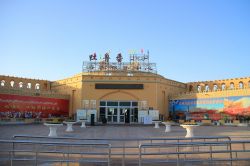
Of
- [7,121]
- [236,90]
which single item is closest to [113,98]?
[7,121]

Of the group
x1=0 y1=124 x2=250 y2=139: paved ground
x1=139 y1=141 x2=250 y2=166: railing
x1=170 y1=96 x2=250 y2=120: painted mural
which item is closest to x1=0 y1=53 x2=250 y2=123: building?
x1=170 y1=96 x2=250 y2=120: painted mural

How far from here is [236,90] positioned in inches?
1212

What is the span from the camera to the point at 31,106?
32719mm

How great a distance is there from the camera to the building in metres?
31.6

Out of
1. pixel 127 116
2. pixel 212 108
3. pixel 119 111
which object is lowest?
pixel 127 116

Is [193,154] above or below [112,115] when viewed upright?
below

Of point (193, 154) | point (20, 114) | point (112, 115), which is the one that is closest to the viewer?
point (193, 154)

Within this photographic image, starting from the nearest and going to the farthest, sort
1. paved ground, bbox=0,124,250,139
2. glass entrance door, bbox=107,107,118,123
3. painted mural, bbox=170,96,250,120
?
1. paved ground, bbox=0,124,250,139
2. painted mural, bbox=170,96,250,120
3. glass entrance door, bbox=107,107,118,123

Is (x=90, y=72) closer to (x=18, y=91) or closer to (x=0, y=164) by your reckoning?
(x=18, y=91)

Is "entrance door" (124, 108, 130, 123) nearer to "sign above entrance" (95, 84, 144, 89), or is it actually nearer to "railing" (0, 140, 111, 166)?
"sign above entrance" (95, 84, 144, 89)

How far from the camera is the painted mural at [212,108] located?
29.9 m

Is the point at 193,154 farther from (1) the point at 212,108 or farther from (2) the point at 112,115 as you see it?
(2) the point at 112,115

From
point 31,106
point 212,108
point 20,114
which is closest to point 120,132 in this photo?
point 20,114

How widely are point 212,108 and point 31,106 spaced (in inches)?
870
